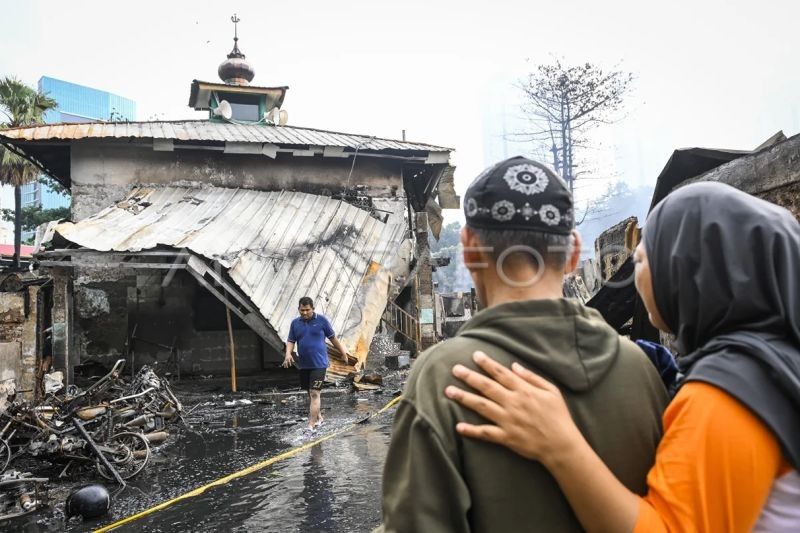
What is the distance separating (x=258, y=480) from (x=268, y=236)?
7255 millimetres

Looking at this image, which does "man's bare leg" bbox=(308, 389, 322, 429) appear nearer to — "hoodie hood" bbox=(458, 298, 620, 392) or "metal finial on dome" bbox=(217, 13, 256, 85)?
"hoodie hood" bbox=(458, 298, 620, 392)

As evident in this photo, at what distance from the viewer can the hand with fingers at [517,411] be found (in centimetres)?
115

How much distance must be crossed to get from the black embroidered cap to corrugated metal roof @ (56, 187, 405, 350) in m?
9.45

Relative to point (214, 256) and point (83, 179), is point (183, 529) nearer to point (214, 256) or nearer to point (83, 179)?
point (214, 256)

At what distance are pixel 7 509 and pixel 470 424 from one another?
218 inches

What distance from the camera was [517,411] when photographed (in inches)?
45.3

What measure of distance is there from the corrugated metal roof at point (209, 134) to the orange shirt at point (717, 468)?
13.9m

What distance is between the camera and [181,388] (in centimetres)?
1242

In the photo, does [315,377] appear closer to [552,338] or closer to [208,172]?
[552,338]

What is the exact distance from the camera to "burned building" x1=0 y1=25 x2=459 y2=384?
10.7 metres

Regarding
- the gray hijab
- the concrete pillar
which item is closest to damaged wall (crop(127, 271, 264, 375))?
the concrete pillar

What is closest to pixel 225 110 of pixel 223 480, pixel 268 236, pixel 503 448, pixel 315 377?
pixel 268 236

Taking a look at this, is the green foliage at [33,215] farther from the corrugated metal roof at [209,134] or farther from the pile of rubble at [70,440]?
the pile of rubble at [70,440]

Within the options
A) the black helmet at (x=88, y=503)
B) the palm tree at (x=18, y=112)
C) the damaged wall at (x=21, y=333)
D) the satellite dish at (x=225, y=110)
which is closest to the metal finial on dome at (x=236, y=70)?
the satellite dish at (x=225, y=110)
